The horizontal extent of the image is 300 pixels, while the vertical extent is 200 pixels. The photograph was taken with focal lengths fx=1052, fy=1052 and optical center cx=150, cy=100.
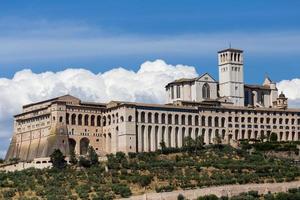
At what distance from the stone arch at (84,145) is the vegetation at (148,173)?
914 cm

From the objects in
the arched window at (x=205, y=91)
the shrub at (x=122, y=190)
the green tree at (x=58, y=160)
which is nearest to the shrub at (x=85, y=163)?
the green tree at (x=58, y=160)

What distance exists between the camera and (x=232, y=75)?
150 metres

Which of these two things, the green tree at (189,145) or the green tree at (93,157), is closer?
the green tree at (93,157)

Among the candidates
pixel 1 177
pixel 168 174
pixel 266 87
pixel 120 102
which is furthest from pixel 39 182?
pixel 266 87

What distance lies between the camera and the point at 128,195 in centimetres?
11019

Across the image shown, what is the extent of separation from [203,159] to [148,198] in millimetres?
22645

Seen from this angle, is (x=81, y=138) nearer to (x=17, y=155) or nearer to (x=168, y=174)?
(x=17, y=155)

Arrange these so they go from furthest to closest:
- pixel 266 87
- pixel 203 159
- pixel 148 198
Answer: pixel 266 87 < pixel 203 159 < pixel 148 198

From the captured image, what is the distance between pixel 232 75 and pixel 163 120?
15.9 m

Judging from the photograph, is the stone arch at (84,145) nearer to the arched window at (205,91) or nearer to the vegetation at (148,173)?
the vegetation at (148,173)

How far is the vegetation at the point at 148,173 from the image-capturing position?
113 metres

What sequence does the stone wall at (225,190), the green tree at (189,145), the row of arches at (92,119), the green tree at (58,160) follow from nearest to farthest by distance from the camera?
1. the stone wall at (225,190)
2. the green tree at (58,160)
3. the green tree at (189,145)
4. the row of arches at (92,119)

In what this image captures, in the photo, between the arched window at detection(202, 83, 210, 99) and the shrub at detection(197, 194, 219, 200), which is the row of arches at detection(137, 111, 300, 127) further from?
the shrub at detection(197, 194, 219, 200)

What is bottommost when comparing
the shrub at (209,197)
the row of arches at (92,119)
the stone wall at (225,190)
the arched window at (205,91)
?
the shrub at (209,197)
